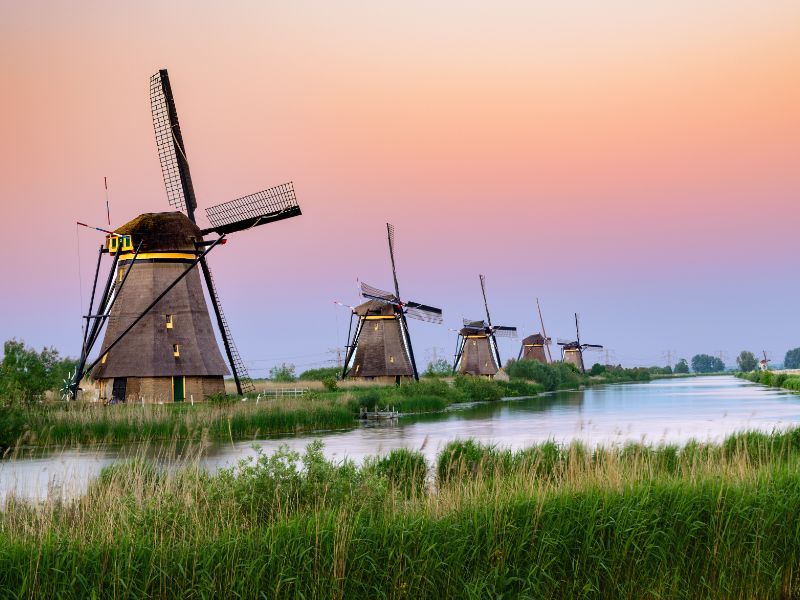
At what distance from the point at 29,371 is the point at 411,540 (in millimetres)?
26669

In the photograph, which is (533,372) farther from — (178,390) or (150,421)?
(150,421)

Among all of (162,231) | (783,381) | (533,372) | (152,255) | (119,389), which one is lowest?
(783,381)

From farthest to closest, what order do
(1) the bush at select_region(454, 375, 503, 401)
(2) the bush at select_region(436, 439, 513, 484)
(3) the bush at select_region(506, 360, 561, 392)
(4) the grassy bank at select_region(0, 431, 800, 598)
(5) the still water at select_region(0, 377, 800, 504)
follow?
(3) the bush at select_region(506, 360, 561, 392), (1) the bush at select_region(454, 375, 503, 401), (5) the still water at select_region(0, 377, 800, 504), (2) the bush at select_region(436, 439, 513, 484), (4) the grassy bank at select_region(0, 431, 800, 598)

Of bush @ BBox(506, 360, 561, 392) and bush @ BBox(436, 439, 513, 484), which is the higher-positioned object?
bush @ BBox(506, 360, 561, 392)

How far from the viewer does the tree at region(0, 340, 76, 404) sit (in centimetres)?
3008

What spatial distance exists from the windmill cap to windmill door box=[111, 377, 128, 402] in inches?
195

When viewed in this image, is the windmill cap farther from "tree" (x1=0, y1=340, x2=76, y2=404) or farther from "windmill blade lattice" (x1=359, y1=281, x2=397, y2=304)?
"windmill blade lattice" (x1=359, y1=281, x2=397, y2=304)

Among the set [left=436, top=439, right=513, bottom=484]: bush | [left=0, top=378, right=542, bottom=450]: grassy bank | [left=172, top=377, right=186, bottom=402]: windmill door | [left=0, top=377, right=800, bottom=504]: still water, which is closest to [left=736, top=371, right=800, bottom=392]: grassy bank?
[left=0, top=377, right=800, bottom=504]: still water

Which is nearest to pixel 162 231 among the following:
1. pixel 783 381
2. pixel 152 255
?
pixel 152 255

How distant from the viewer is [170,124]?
3503 cm

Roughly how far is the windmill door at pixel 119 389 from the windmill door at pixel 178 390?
1.74 metres

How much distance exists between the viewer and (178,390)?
1288 inches

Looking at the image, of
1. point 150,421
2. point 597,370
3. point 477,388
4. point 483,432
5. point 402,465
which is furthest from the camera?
point 597,370

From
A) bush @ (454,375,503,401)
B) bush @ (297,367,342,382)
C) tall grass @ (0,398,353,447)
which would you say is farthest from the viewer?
bush @ (297,367,342,382)
